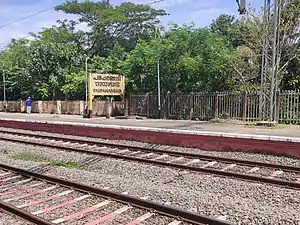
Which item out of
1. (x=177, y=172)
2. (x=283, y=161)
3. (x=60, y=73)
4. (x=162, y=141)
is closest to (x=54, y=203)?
(x=177, y=172)

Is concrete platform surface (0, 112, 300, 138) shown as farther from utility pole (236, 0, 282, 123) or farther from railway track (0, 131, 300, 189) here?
railway track (0, 131, 300, 189)

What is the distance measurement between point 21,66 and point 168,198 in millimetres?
42967

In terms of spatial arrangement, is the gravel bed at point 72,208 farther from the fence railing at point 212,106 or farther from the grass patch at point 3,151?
the fence railing at point 212,106

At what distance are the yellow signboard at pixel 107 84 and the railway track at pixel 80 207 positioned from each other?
18641 millimetres

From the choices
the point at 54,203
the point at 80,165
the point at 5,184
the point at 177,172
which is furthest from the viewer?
the point at 80,165

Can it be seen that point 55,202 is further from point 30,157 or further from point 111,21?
point 111,21

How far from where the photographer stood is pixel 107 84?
27266 millimetres

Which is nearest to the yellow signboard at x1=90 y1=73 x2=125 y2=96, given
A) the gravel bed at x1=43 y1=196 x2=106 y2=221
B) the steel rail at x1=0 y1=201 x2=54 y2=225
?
the gravel bed at x1=43 y1=196 x2=106 y2=221

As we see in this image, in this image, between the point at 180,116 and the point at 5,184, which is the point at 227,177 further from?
the point at 180,116

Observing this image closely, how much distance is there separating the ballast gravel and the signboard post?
15444mm

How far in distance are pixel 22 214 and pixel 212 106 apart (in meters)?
17.8

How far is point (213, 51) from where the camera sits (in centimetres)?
2444

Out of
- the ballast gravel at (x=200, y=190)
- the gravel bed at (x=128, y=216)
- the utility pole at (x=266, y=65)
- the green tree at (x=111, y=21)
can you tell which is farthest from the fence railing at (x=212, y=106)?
the green tree at (x=111, y=21)

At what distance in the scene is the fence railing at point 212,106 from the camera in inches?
783
